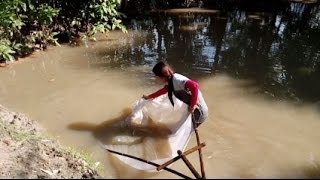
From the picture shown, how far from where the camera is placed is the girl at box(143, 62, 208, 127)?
587 cm

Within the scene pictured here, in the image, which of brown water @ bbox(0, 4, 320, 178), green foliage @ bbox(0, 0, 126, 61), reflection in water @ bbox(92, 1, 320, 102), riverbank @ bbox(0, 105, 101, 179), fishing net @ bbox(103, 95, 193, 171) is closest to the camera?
riverbank @ bbox(0, 105, 101, 179)

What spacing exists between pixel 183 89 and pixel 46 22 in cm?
500

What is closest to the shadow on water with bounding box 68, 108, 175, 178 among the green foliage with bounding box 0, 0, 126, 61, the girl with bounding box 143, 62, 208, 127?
the girl with bounding box 143, 62, 208, 127

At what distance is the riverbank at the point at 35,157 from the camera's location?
4988 millimetres

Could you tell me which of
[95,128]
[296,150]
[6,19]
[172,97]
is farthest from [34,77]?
[296,150]

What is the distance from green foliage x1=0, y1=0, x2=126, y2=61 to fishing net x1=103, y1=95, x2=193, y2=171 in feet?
11.6

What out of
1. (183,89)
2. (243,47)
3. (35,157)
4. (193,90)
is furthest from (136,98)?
(243,47)

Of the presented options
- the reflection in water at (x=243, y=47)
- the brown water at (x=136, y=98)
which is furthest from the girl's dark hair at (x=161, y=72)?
the reflection in water at (x=243, y=47)

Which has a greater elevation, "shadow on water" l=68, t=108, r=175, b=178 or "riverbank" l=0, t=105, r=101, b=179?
"riverbank" l=0, t=105, r=101, b=179

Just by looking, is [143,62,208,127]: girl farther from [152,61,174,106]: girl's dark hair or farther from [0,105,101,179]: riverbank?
[0,105,101,179]: riverbank

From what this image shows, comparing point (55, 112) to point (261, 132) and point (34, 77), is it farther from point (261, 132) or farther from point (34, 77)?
point (261, 132)

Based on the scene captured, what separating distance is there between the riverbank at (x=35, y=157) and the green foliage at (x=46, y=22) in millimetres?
3258

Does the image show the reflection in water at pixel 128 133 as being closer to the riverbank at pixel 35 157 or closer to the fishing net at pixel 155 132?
the fishing net at pixel 155 132

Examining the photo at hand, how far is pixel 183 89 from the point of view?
617cm
